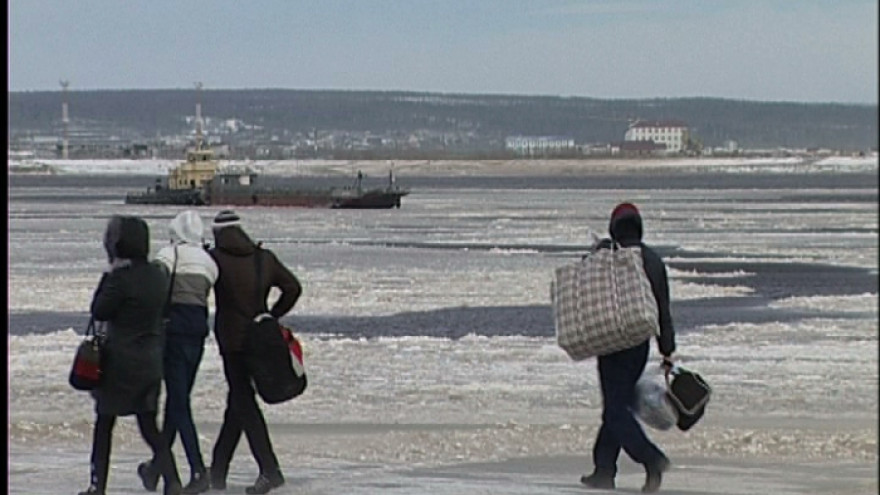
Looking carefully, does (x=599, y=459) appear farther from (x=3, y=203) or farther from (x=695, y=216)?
(x=695, y=216)

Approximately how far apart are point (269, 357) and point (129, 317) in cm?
78

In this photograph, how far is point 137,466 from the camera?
1059 centimetres

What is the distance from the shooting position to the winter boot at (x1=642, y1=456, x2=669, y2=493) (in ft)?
31.2

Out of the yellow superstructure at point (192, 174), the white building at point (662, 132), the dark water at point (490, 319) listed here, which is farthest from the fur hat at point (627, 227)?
the white building at point (662, 132)

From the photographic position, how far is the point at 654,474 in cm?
954

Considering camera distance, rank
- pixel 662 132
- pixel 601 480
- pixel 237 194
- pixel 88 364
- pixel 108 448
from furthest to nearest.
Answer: pixel 662 132 → pixel 237 194 → pixel 601 480 → pixel 108 448 → pixel 88 364

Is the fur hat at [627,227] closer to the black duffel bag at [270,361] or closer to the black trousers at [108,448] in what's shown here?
the black duffel bag at [270,361]

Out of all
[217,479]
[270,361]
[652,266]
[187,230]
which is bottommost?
[217,479]

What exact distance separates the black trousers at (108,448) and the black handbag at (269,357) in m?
0.55

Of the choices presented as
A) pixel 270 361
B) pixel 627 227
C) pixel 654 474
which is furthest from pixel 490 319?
pixel 270 361

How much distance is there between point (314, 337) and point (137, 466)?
9969 millimetres

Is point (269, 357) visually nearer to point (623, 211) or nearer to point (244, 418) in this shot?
point (244, 418)

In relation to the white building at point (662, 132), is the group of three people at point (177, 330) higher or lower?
higher

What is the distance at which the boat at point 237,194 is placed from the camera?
8262 cm
